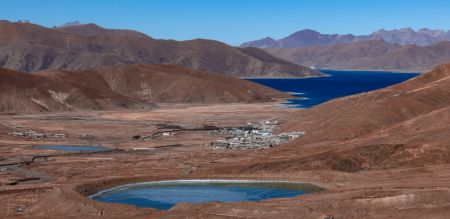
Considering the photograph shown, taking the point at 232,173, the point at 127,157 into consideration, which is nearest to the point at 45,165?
the point at 127,157

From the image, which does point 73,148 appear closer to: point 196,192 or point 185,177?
point 185,177

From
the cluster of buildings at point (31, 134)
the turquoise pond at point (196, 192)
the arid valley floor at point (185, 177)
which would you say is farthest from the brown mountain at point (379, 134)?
the cluster of buildings at point (31, 134)

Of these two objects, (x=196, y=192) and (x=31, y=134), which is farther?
(x=31, y=134)

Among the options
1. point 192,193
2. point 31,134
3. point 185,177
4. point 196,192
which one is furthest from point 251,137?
point 192,193

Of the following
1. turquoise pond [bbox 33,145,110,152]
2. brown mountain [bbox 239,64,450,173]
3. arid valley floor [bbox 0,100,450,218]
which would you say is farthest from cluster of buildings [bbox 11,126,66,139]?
brown mountain [bbox 239,64,450,173]

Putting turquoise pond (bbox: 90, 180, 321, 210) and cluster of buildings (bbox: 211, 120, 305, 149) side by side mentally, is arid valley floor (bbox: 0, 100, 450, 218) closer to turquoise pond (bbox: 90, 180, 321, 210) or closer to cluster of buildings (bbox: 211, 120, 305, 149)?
turquoise pond (bbox: 90, 180, 321, 210)

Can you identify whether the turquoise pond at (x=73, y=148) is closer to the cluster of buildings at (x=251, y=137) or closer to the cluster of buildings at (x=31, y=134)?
the cluster of buildings at (x=31, y=134)

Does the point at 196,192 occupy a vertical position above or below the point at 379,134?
below
